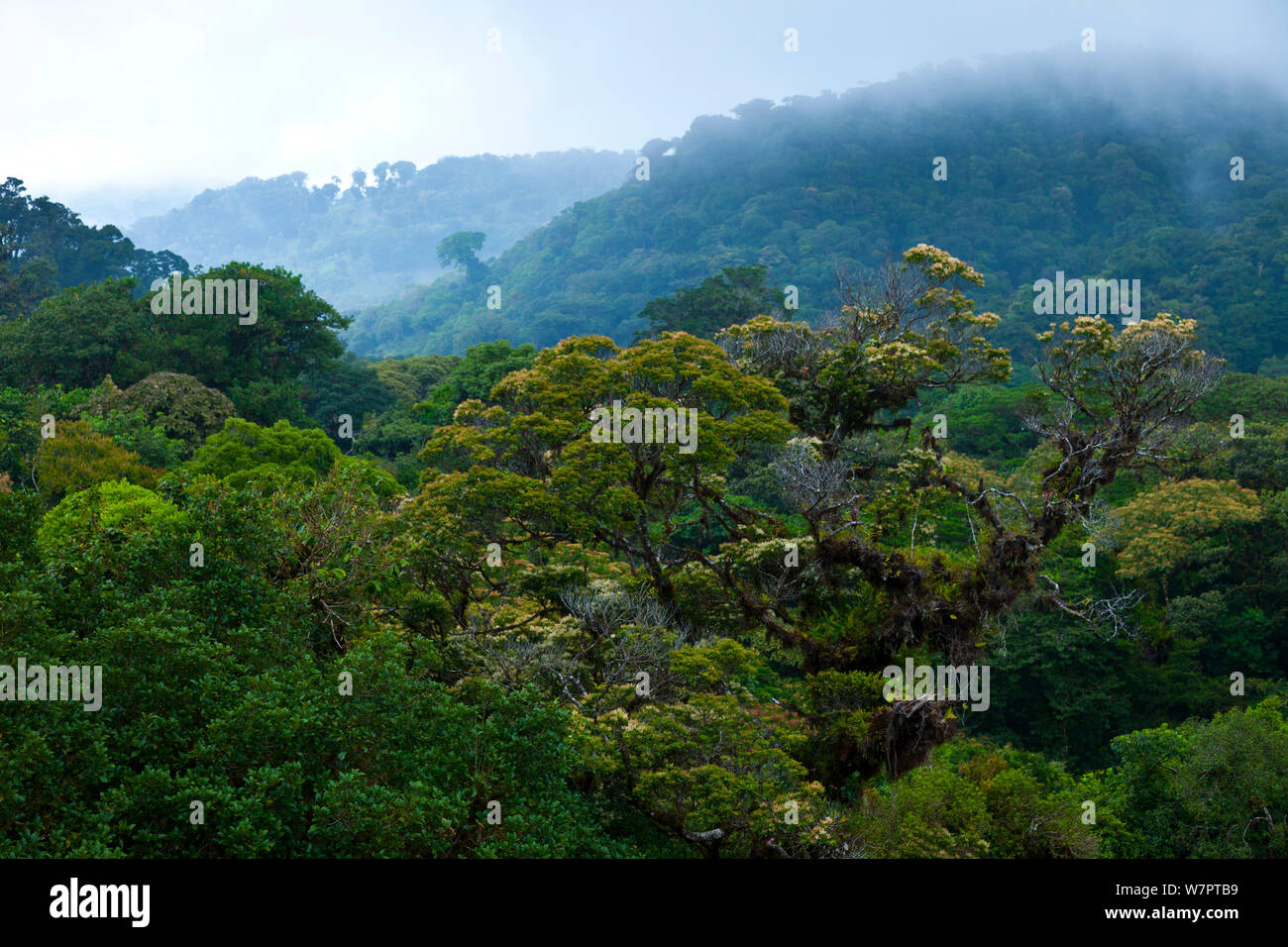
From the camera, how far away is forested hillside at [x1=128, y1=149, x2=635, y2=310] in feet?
453

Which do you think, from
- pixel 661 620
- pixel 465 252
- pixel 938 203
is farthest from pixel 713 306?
pixel 465 252

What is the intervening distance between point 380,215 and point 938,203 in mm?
90233

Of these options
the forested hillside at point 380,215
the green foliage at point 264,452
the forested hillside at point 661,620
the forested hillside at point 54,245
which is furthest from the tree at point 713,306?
the forested hillside at point 380,215

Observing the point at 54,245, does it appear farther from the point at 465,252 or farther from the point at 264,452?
the point at 465,252

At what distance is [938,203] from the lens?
279ft

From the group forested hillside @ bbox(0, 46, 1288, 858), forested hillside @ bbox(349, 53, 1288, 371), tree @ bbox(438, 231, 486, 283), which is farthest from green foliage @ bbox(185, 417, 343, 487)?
tree @ bbox(438, 231, 486, 283)

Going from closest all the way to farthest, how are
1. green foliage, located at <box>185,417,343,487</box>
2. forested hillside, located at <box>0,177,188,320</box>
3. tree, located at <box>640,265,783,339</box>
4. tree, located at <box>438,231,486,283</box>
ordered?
green foliage, located at <box>185,417,343,487</box>
tree, located at <box>640,265,783,339</box>
forested hillside, located at <box>0,177,188,320</box>
tree, located at <box>438,231,486,283</box>

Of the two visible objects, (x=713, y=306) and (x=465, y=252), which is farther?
(x=465, y=252)

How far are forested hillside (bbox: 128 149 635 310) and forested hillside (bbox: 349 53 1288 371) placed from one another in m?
37.6

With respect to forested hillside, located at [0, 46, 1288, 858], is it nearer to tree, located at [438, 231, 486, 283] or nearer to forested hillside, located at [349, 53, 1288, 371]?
forested hillside, located at [349, 53, 1288, 371]

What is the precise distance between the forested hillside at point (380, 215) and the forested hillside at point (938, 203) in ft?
123

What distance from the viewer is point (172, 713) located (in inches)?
306

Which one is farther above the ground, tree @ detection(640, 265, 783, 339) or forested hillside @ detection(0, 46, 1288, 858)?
tree @ detection(640, 265, 783, 339)
